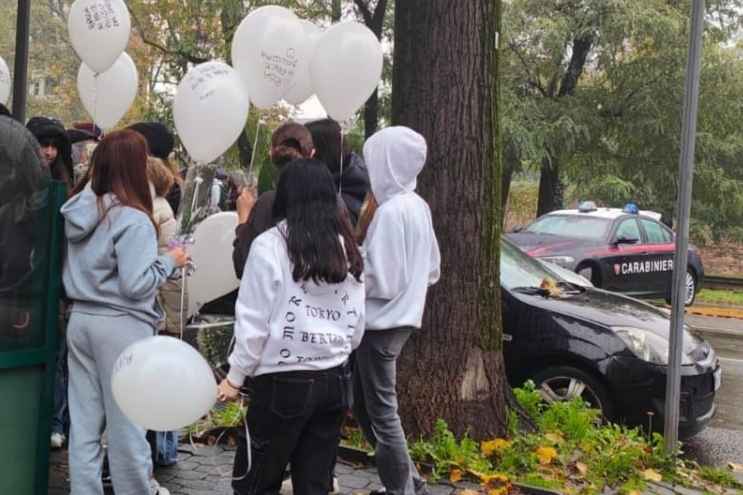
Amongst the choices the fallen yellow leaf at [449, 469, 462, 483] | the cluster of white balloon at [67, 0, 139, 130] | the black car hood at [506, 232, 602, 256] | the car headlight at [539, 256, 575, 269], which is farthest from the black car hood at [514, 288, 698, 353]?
the black car hood at [506, 232, 602, 256]

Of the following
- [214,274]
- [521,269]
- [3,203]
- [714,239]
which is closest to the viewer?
Result: [3,203]

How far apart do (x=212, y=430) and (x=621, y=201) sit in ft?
57.5

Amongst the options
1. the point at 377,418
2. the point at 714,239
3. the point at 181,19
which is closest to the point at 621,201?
the point at 714,239

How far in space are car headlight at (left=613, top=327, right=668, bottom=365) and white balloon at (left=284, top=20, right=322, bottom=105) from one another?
2.70 metres

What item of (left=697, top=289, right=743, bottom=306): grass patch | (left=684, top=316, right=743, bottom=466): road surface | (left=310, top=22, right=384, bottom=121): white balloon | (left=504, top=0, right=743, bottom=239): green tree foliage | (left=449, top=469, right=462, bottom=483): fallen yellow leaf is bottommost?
(left=697, top=289, right=743, bottom=306): grass patch

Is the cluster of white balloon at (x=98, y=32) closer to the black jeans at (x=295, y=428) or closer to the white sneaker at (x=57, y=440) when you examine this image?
the white sneaker at (x=57, y=440)

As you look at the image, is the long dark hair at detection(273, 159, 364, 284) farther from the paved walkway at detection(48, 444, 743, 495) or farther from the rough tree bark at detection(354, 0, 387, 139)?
the rough tree bark at detection(354, 0, 387, 139)

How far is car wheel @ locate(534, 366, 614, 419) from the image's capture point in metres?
6.09

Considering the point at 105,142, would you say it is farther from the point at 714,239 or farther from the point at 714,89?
the point at 714,239

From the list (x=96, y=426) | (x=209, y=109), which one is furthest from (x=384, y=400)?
(x=209, y=109)

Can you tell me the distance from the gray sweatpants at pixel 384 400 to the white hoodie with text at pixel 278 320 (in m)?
0.76

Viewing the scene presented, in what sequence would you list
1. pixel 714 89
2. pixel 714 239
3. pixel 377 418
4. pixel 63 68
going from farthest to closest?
pixel 63 68 → pixel 714 239 → pixel 714 89 → pixel 377 418

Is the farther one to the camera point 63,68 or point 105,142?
point 63,68

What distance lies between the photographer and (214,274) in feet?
16.4
